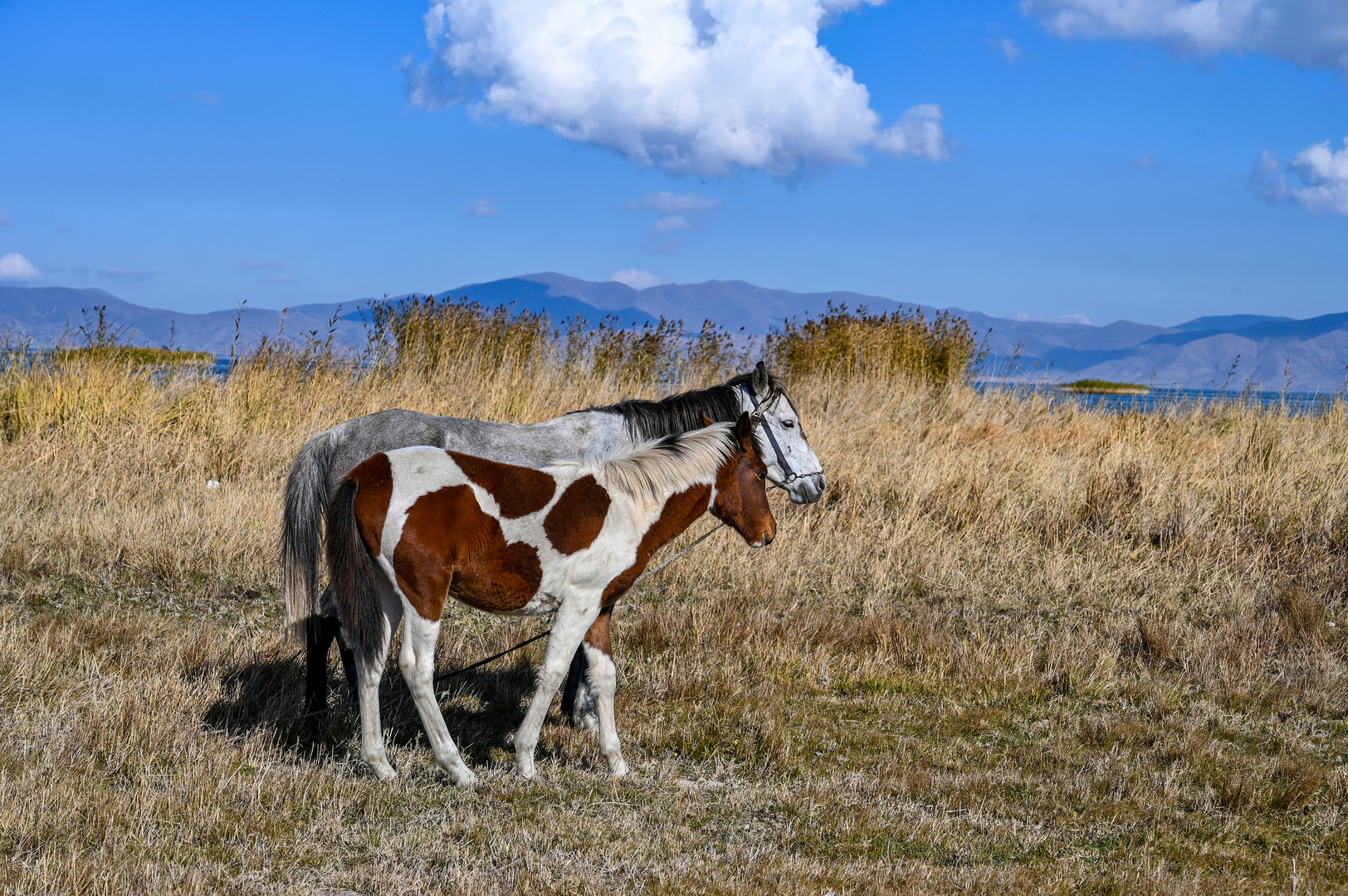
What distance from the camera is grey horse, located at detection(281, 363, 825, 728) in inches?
173

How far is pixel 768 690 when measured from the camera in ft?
17.8

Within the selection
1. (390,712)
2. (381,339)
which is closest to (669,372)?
(381,339)

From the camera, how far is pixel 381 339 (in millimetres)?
12633

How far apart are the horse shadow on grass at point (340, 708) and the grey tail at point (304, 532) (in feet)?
1.81

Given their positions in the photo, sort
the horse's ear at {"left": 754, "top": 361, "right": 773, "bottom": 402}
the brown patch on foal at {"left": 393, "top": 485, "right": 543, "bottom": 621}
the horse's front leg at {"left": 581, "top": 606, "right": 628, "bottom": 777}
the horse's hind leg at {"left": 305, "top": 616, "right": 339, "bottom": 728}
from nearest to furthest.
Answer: the brown patch on foal at {"left": 393, "top": 485, "right": 543, "bottom": 621} → the horse's front leg at {"left": 581, "top": 606, "right": 628, "bottom": 777} → the horse's hind leg at {"left": 305, "top": 616, "right": 339, "bottom": 728} → the horse's ear at {"left": 754, "top": 361, "right": 773, "bottom": 402}

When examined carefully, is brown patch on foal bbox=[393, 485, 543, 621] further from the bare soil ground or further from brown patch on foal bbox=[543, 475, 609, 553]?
the bare soil ground

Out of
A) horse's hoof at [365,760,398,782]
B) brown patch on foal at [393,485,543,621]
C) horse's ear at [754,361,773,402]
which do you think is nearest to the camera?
brown patch on foal at [393,485,543,621]

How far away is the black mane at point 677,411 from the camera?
529 centimetres

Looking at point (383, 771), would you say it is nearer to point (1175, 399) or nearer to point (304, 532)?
point (304, 532)

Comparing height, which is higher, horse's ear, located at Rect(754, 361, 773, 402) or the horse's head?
horse's ear, located at Rect(754, 361, 773, 402)

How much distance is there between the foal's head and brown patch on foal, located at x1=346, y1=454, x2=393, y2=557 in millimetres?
1433

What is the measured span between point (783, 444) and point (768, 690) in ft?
4.54

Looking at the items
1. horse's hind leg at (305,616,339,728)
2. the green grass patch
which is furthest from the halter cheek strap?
the green grass patch

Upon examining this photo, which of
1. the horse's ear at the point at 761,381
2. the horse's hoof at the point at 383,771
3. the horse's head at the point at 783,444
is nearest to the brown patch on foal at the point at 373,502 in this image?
the horse's hoof at the point at 383,771
